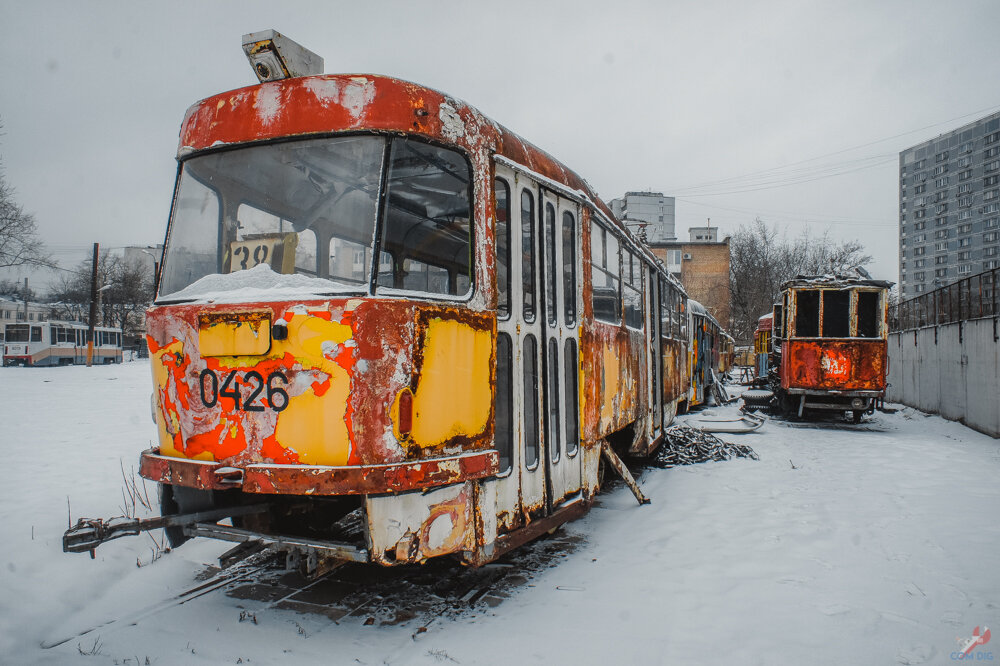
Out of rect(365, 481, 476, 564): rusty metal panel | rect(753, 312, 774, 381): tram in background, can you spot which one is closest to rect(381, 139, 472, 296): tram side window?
rect(365, 481, 476, 564): rusty metal panel

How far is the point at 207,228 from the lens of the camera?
382 centimetres

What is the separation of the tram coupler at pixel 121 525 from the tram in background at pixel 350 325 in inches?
1.0

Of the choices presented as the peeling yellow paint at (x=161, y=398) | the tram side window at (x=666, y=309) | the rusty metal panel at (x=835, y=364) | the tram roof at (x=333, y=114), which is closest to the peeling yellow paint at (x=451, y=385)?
the tram roof at (x=333, y=114)

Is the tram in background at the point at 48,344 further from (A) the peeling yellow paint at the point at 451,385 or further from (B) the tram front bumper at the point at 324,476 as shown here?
(A) the peeling yellow paint at the point at 451,385

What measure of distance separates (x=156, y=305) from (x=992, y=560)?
6.02 metres

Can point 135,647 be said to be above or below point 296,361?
below

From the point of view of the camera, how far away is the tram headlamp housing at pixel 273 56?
3654mm

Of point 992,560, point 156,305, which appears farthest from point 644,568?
point 156,305

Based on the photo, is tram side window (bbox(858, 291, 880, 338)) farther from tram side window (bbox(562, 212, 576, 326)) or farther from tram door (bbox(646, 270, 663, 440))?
tram side window (bbox(562, 212, 576, 326))

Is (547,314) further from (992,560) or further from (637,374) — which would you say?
(992,560)

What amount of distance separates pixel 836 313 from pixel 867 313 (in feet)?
1.86

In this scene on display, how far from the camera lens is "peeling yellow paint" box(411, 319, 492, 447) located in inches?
131

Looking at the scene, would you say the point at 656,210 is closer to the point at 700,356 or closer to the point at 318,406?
the point at 700,356

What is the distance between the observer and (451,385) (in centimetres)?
346
